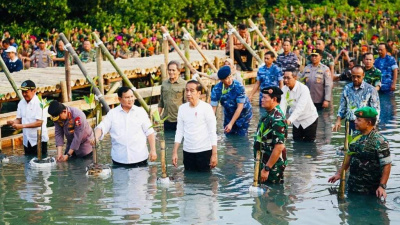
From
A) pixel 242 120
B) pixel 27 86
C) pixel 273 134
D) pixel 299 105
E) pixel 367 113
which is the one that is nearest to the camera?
pixel 367 113

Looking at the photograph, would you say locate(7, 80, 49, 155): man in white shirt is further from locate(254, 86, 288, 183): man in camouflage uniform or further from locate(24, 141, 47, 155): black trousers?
locate(254, 86, 288, 183): man in camouflage uniform

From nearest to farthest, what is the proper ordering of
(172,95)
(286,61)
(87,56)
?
(172,95) < (286,61) < (87,56)

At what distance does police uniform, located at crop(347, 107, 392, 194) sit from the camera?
10.3 metres

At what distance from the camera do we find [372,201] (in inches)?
421

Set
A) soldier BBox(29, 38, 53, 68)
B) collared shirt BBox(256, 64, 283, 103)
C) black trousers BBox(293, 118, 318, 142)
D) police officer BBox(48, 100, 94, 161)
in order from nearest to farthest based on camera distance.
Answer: police officer BBox(48, 100, 94, 161)
black trousers BBox(293, 118, 318, 142)
collared shirt BBox(256, 64, 283, 103)
soldier BBox(29, 38, 53, 68)

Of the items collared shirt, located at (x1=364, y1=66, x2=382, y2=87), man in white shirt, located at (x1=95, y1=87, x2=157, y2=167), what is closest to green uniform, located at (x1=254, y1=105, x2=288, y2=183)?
man in white shirt, located at (x1=95, y1=87, x2=157, y2=167)

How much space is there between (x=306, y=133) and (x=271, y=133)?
13.9ft

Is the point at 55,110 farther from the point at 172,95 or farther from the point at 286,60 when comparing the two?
the point at 286,60

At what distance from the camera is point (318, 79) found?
1717cm

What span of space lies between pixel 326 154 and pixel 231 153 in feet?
5.24

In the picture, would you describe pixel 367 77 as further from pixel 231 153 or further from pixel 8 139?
pixel 8 139

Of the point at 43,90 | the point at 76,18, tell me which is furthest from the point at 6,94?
the point at 76,18

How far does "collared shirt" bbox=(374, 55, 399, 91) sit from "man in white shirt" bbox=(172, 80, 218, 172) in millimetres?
9204

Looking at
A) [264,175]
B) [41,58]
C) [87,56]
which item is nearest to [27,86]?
[264,175]
